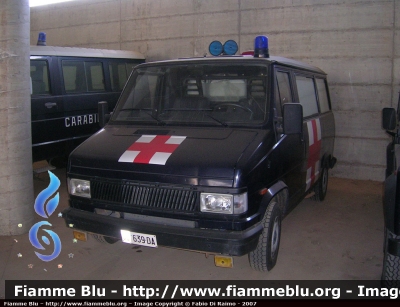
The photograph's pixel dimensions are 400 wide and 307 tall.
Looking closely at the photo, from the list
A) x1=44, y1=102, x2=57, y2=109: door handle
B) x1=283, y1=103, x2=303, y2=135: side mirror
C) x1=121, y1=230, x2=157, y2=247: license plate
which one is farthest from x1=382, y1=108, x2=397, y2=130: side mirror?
x1=44, y1=102, x2=57, y2=109: door handle

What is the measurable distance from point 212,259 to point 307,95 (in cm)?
244

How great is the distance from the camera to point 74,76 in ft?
24.3

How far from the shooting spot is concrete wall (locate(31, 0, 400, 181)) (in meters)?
7.32

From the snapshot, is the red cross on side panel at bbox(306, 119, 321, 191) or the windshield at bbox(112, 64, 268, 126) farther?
the red cross on side panel at bbox(306, 119, 321, 191)

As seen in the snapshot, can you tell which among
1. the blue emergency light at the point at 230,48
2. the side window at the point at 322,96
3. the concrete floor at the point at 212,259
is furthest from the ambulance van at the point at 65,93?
the side window at the point at 322,96

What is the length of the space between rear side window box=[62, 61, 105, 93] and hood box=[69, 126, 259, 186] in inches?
139

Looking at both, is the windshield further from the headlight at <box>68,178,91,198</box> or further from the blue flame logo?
the blue flame logo

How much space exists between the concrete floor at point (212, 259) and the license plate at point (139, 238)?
0.56 m

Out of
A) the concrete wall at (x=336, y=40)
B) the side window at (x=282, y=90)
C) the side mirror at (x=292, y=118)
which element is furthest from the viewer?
the concrete wall at (x=336, y=40)

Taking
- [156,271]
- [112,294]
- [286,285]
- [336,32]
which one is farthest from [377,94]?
[112,294]

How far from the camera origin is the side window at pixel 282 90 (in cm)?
409

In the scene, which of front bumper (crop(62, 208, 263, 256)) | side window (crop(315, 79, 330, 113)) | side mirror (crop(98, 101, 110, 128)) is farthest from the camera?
side window (crop(315, 79, 330, 113))

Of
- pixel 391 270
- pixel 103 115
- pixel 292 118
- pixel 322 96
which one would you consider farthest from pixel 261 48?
pixel 391 270

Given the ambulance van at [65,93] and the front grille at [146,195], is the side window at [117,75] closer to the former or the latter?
the ambulance van at [65,93]
